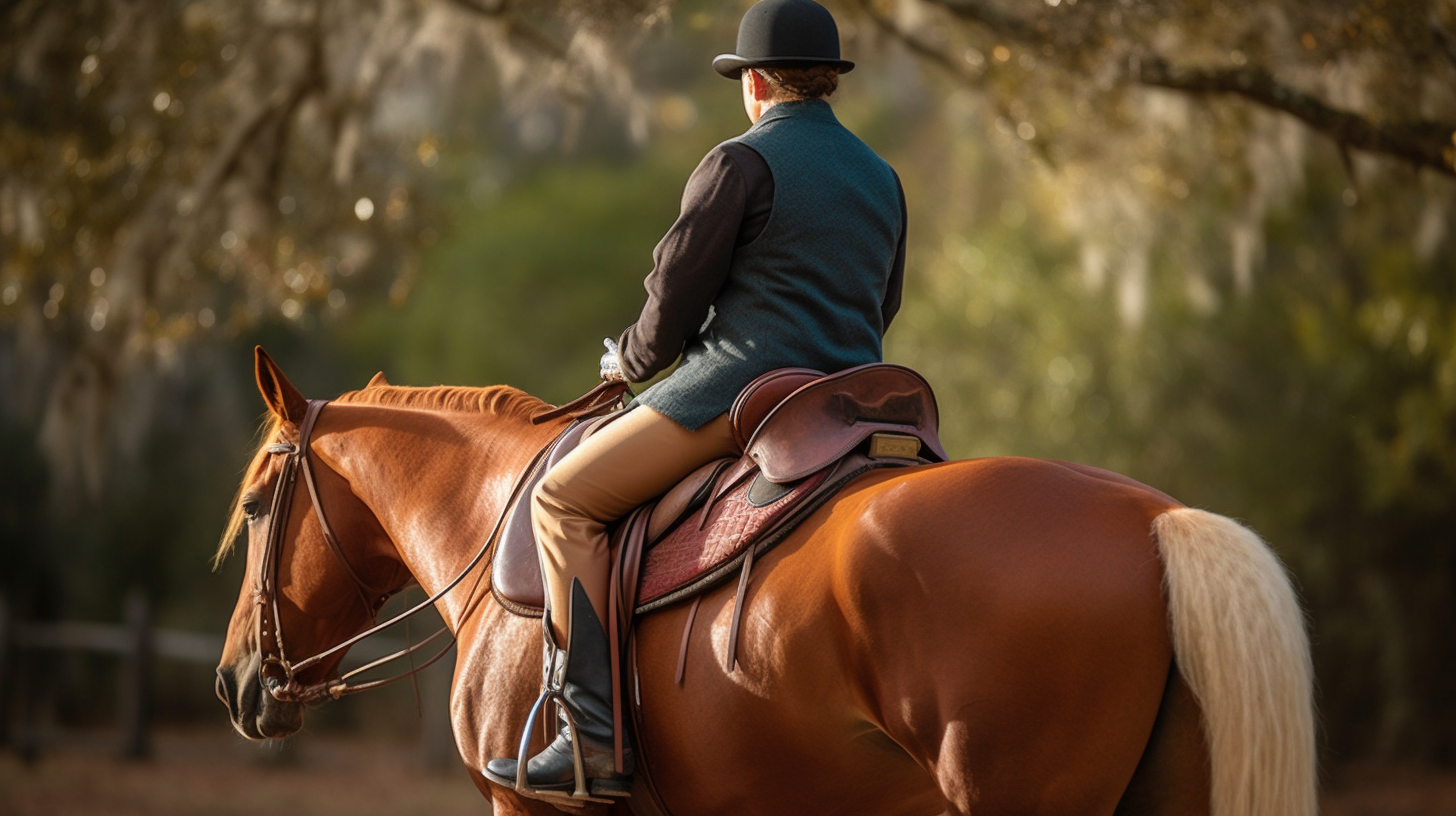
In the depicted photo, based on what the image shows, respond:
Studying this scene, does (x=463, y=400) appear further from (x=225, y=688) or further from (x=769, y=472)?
(x=769, y=472)

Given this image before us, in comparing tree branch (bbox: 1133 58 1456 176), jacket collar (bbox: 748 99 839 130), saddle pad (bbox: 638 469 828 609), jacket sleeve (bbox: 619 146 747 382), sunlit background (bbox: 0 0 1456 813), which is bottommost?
sunlit background (bbox: 0 0 1456 813)

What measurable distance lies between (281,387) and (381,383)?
1.12 feet

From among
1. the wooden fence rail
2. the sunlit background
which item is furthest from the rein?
the wooden fence rail

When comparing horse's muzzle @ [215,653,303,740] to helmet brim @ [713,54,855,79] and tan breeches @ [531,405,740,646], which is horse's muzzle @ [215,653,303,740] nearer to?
tan breeches @ [531,405,740,646]

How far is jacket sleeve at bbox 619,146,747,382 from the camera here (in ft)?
9.25

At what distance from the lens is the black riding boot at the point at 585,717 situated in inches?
111

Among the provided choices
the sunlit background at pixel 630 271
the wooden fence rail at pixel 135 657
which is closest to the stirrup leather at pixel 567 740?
the sunlit background at pixel 630 271

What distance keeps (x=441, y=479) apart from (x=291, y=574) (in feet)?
1.85

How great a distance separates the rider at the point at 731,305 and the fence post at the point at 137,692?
999 cm

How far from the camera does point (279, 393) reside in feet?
12.1

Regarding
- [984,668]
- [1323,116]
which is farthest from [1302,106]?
[984,668]

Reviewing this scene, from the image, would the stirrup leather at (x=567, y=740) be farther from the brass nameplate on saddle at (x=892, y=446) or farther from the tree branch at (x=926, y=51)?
the tree branch at (x=926, y=51)

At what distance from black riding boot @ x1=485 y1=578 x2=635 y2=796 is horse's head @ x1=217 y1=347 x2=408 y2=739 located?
1118 millimetres

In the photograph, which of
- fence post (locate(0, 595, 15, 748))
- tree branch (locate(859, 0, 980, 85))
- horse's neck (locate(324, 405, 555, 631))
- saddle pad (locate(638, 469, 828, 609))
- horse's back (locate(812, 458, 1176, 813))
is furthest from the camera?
fence post (locate(0, 595, 15, 748))
